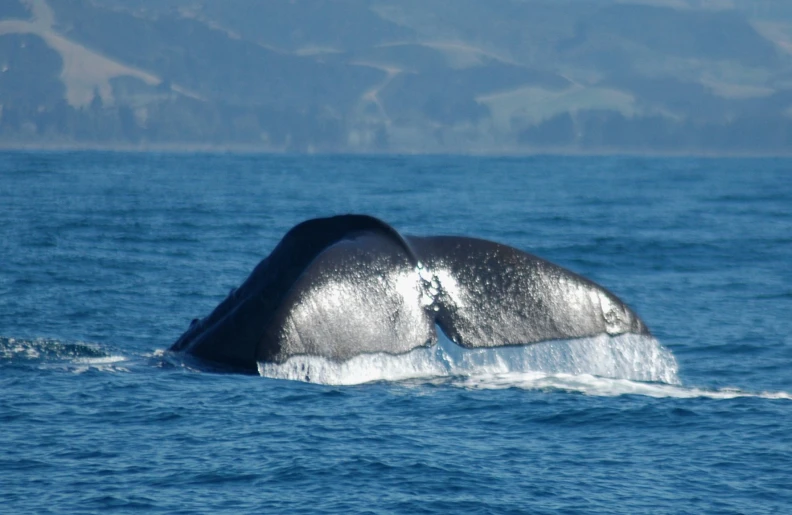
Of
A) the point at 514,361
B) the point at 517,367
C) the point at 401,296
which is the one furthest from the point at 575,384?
the point at 401,296

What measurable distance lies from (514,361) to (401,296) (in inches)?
51.6

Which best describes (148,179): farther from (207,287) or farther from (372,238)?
(372,238)

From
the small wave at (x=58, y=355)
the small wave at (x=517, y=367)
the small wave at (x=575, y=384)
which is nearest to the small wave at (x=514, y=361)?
the small wave at (x=517, y=367)

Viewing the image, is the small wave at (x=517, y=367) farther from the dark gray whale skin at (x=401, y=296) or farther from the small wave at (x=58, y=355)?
the small wave at (x=58, y=355)

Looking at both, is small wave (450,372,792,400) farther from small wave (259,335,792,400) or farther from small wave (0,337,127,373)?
small wave (0,337,127,373)

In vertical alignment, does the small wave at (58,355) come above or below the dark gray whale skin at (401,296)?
below

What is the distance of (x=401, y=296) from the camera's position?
27.1 feet

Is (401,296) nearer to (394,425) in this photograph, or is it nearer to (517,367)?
(394,425)

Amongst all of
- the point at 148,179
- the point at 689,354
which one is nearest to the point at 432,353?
the point at 689,354

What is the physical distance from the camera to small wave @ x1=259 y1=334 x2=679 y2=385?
7828 millimetres

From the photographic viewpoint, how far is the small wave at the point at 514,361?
7.83 m

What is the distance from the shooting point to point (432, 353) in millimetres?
8562

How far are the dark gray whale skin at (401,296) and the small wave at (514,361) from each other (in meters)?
0.07

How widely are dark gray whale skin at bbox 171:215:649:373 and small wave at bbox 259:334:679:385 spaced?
0.07 m
